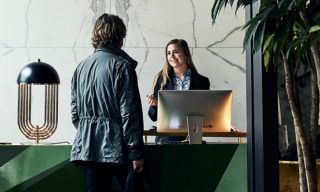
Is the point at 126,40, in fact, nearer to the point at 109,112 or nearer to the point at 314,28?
the point at 109,112

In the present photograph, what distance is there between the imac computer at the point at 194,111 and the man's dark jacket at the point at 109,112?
24.8 inches

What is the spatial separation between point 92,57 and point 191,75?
1.81 meters

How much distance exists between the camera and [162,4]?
6422 mm

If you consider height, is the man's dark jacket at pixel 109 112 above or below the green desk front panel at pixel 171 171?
above

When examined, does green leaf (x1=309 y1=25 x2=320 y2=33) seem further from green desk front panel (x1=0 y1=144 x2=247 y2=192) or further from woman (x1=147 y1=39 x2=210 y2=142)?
woman (x1=147 y1=39 x2=210 y2=142)

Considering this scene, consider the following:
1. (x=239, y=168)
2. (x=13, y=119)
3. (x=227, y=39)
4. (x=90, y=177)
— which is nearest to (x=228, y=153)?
(x=239, y=168)

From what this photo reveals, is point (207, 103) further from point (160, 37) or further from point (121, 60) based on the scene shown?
point (160, 37)

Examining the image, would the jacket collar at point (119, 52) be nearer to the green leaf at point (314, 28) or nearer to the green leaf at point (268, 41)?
the green leaf at point (268, 41)

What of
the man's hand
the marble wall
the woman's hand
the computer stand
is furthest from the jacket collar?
the marble wall

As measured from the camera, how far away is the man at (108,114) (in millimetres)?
3154

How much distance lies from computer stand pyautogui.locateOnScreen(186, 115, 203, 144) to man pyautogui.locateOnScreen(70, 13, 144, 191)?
A: 2.10 ft

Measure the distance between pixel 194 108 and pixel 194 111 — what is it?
0.02m

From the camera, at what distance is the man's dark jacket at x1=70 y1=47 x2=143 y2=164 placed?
315cm

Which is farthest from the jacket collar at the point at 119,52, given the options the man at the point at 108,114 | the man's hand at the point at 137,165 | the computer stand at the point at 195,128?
the computer stand at the point at 195,128
